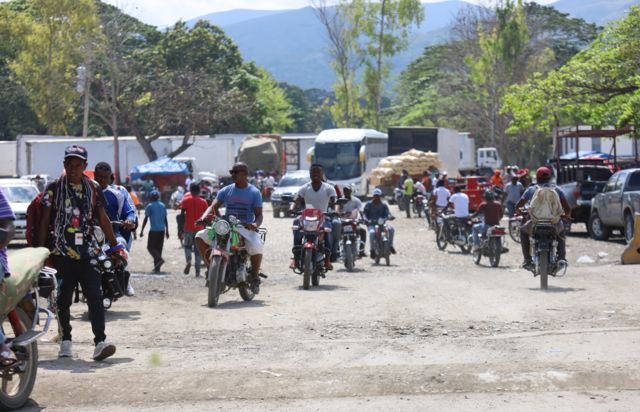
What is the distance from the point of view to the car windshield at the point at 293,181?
43.9 metres

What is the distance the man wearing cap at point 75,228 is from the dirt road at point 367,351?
52 cm

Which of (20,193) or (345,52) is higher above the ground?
(345,52)

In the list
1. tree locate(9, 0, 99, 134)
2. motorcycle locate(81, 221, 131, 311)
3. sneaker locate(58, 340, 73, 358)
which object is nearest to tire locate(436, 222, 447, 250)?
motorcycle locate(81, 221, 131, 311)

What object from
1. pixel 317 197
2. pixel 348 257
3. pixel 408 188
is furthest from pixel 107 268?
pixel 408 188

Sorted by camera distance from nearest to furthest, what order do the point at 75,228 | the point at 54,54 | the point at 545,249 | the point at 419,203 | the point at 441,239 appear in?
1. the point at 75,228
2. the point at 545,249
3. the point at 441,239
4. the point at 419,203
5. the point at 54,54

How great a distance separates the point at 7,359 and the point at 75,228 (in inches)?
86.5

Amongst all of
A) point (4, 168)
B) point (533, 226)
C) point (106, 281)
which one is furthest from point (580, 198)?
point (4, 168)

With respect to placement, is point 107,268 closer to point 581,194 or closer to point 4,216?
point 4,216

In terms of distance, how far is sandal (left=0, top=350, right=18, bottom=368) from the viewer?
6.98m

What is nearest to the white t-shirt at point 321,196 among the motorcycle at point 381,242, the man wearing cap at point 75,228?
the motorcycle at point 381,242

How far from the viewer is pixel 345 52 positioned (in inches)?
3164

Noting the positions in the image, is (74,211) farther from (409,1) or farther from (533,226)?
(409,1)

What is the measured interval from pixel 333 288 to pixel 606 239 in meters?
12.8

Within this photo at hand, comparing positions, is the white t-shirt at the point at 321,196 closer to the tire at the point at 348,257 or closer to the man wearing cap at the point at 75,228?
the tire at the point at 348,257
